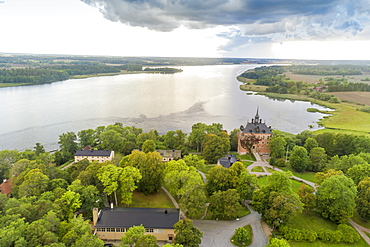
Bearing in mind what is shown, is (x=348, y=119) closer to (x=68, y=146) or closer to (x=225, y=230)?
(x=225, y=230)

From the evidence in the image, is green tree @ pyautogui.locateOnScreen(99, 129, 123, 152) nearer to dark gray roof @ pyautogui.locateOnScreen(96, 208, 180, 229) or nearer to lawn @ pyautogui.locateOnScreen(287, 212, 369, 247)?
dark gray roof @ pyautogui.locateOnScreen(96, 208, 180, 229)

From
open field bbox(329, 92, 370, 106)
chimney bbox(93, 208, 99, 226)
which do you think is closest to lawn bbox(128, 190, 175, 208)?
chimney bbox(93, 208, 99, 226)

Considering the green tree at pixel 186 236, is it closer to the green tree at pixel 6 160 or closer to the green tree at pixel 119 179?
the green tree at pixel 119 179

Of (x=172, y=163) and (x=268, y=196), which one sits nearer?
(x=268, y=196)

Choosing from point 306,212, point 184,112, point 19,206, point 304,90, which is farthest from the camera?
point 304,90

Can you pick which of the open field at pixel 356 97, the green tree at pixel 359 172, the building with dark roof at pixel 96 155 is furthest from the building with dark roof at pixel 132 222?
the open field at pixel 356 97

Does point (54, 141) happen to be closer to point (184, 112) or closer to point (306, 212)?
point (184, 112)

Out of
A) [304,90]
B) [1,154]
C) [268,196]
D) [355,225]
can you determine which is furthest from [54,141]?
[304,90]
